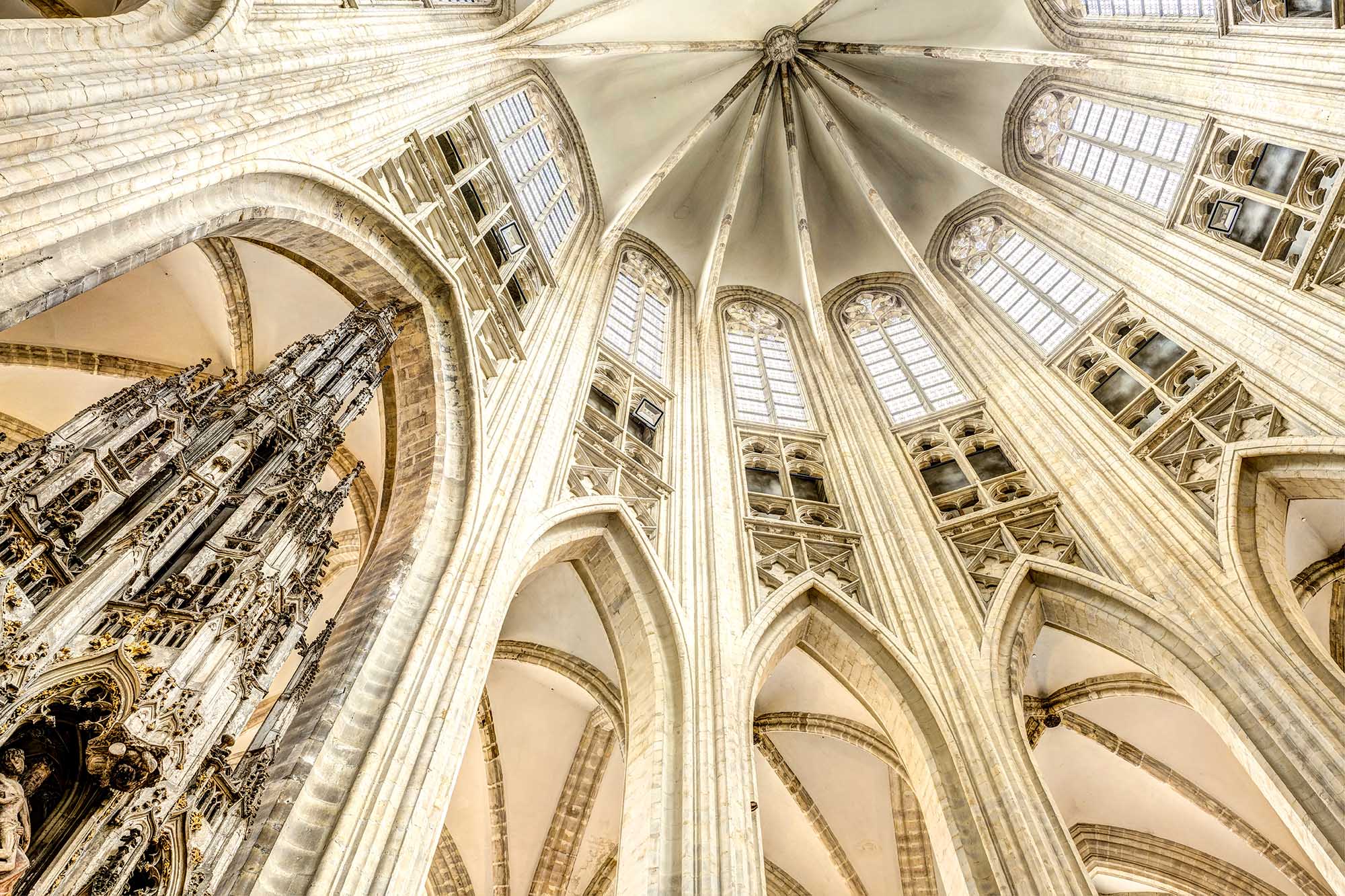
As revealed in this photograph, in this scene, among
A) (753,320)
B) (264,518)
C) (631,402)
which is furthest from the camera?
(753,320)

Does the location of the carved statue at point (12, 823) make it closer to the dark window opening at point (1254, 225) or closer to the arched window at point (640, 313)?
the arched window at point (640, 313)

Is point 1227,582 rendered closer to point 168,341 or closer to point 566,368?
point 566,368

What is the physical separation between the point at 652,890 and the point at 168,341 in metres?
8.70

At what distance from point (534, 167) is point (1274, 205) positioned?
34.1ft

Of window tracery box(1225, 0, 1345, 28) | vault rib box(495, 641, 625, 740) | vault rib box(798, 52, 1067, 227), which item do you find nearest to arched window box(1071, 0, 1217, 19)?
window tracery box(1225, 0, 1345, 28)

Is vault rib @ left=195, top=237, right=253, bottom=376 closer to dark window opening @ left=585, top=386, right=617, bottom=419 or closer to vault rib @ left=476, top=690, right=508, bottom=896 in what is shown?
dark window opening @ left=585, top=386, right=617, bottom=419

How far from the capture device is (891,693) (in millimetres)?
8742

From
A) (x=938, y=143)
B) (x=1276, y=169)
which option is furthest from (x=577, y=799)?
(x=938, y=143)

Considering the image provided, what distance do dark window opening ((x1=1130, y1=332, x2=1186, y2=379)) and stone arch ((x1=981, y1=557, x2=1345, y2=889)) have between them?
138 inches

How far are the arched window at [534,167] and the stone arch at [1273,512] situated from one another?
379 inches

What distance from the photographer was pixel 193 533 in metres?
4.11

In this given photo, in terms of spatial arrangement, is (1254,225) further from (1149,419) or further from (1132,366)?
(1149,419)

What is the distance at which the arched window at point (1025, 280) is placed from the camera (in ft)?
42.3

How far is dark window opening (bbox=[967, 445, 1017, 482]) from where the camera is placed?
11750 millimetres
